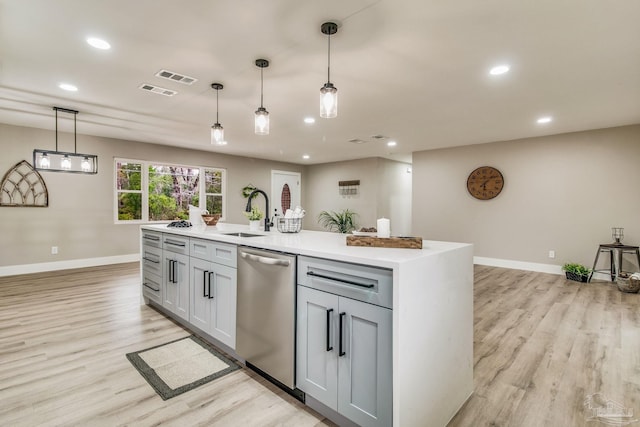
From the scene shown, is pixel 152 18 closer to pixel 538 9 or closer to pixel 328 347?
pixel 328 347

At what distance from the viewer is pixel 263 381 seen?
208 centimetres

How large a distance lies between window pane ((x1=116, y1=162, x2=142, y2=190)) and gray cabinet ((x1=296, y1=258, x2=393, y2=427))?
19.3ft

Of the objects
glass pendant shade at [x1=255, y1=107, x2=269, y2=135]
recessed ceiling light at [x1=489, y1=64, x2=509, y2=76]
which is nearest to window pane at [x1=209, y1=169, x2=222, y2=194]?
glass pendant shade at [x1=255, y1=107, x2=269, y2=135]

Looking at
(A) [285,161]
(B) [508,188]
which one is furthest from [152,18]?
(A) [285,161]

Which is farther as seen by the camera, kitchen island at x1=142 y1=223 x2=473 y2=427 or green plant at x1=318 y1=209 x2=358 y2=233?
green plant at x1=318 y1=209 x2=358 y2=233

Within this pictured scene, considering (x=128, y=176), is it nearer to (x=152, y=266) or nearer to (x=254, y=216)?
(x=152, y=266)

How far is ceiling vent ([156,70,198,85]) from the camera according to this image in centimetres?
299

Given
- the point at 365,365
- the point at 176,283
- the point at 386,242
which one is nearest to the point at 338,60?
the point at 386,242

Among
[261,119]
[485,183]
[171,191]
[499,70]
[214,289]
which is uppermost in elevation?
[499,70]

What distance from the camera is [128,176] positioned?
620cm

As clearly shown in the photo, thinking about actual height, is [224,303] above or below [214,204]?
below

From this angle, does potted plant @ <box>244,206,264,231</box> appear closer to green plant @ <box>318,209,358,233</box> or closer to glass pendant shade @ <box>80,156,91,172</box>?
glass pendant shade @ <box>80,156,91,172</box>

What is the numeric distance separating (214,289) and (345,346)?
4.39ft

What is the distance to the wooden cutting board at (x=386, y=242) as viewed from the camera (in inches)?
65.6
